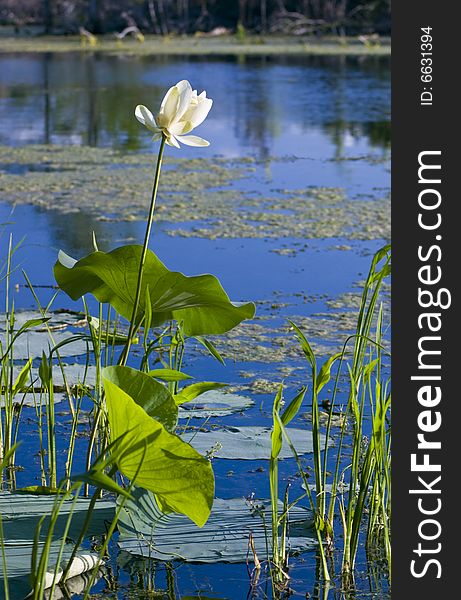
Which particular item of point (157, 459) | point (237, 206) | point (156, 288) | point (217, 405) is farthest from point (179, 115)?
point (237, 206)

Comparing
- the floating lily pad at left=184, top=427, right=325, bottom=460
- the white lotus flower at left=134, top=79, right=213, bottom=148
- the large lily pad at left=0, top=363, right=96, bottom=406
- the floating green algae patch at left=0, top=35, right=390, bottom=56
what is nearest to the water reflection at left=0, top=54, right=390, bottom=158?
the floating green algae patch at left=0, top=35, right=390, bottom=56

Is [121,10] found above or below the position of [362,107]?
above

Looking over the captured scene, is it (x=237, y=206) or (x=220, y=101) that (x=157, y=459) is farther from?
(x=220, y=101)

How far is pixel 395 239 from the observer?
154cm

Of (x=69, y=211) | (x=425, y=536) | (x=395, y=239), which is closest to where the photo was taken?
(x=425, y=536)

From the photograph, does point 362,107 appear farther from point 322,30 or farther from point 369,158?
point 322,30

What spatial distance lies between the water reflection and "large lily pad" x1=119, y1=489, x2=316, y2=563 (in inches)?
183

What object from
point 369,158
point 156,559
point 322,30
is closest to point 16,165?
point 369,158

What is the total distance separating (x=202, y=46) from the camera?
54.4ft

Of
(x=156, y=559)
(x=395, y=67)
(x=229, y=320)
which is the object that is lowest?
(x=156, y=559)

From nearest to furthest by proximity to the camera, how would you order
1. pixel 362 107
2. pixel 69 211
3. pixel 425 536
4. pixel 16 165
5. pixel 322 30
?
pixel 425 536
pixel 69 211
pixel 16 165
pixel 362 107
pixel 322 30

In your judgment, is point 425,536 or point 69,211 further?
point 69,211

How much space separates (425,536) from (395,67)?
72 cm

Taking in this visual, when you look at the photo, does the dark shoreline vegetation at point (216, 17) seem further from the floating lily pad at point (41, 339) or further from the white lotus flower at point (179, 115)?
the white lotus flower at point (179, 115)
